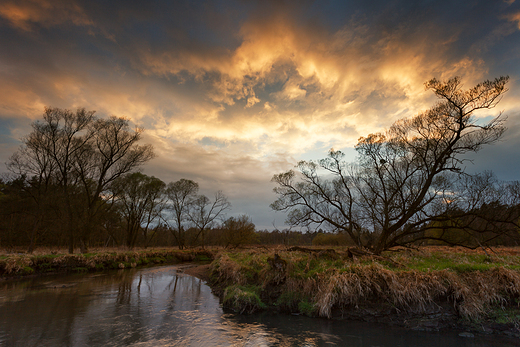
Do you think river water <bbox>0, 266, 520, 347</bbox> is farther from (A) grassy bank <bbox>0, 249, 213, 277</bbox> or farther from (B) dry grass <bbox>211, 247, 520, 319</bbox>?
(A) grassy bank <bbox>0, 249, 213, 277</bbox>

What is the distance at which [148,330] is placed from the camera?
679 centimetres

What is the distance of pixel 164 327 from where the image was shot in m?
7.09

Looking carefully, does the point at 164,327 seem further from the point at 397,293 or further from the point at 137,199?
the point at 137,199

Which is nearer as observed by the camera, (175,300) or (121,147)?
(175,300)

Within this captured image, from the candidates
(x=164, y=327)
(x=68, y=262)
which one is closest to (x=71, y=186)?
(x=68, y=262)

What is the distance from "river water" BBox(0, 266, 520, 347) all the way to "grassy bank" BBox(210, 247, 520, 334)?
0.47 m

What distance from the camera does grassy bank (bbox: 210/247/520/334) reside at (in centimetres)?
672

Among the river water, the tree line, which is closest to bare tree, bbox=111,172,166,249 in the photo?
the tree line

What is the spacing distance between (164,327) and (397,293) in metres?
7.29

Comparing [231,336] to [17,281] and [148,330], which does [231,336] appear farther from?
[17,281]

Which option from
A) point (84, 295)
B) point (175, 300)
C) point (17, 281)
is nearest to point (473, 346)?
point (175, 300)

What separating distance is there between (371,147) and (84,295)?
18905 millimetres

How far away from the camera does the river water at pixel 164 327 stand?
6035mm

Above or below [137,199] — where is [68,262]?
below
